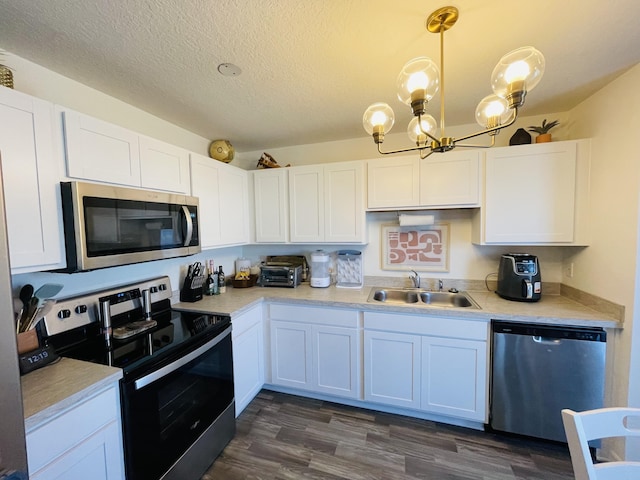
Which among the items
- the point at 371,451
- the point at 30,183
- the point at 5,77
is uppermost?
the point at 5,77

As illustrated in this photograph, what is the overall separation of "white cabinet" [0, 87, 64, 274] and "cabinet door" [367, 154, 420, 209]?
2.06m

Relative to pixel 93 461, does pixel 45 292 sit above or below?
above

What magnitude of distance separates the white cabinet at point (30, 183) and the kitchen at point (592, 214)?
0.37 metres

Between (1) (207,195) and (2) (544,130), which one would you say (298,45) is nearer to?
(1) (207,195)

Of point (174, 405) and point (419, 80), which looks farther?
point (174, 405)

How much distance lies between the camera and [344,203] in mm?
2436

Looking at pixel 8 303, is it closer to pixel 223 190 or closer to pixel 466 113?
pixel 223 190

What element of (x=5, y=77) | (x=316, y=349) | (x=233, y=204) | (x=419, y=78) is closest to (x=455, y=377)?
(x=316, y=349)

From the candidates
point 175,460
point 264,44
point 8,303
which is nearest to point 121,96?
point 264,44

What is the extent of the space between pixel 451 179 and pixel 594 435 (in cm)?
175

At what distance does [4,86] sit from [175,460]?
1.91 meters

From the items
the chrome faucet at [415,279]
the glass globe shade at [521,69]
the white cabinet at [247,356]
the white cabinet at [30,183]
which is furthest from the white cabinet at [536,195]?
the white cabinet at [30,183]

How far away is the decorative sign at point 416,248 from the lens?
Result: 2488 mm

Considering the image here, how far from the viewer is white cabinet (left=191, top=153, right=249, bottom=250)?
208cm
